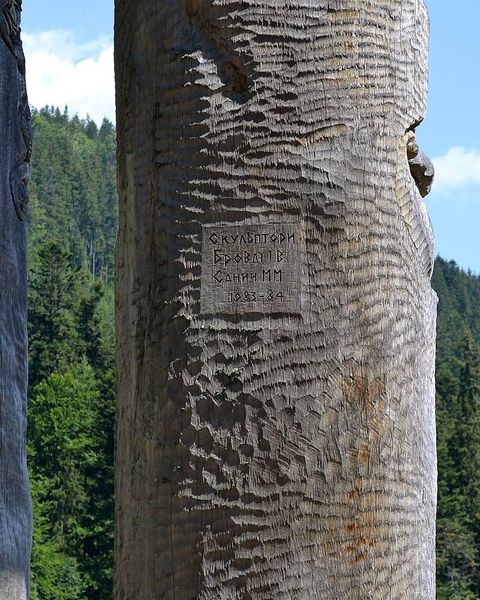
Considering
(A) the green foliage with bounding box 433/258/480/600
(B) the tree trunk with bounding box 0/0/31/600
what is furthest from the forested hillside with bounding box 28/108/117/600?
(B) the tree trunk with bounding box 0/0/31/600

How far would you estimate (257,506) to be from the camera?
8.54 ft

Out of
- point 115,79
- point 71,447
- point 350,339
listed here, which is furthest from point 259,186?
point 71,447

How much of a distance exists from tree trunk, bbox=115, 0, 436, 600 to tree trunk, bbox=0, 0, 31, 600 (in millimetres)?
209

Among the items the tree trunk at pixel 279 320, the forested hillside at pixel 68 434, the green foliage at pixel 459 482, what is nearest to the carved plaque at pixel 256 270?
the tree trunk at pixel 279 320

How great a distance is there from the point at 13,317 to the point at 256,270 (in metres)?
0.51

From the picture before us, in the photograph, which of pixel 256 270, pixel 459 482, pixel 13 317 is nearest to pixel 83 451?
pixel 459 482

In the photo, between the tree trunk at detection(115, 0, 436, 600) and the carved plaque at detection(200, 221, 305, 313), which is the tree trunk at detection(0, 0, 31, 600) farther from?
the carved plaque at detection(200, 221, 305, 313)

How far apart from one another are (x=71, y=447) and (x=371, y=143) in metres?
54.8

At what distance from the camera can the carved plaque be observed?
264cm

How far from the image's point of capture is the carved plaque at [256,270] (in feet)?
8.66

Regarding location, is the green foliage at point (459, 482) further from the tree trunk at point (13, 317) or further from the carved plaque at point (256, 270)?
the carved plaque at point (256, 270)

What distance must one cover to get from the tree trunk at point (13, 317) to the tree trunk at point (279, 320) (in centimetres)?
21

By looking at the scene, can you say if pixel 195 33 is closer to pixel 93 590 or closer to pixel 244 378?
pixel 244 378

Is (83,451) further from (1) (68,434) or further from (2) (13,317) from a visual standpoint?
(2) (13,317)
